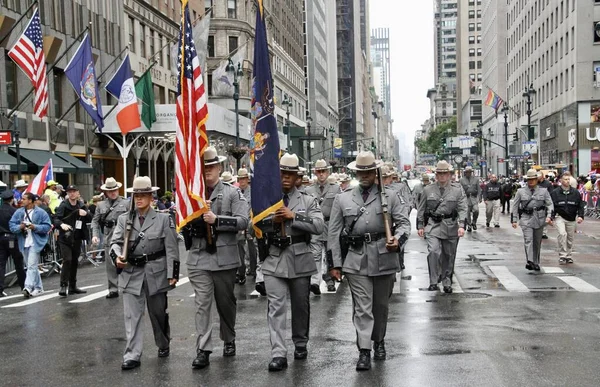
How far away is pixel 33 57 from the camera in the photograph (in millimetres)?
27094

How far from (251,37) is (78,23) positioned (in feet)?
112

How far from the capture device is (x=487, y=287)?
47.1 feet

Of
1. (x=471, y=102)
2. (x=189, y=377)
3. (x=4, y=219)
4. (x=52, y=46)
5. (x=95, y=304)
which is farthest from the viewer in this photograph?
(x=471, y=102)

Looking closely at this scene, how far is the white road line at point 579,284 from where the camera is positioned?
13688 millimetres

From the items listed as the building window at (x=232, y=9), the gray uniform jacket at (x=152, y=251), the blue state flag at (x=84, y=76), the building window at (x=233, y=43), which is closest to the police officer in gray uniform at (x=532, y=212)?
the gray uniform jacket at (x=152, y=251)

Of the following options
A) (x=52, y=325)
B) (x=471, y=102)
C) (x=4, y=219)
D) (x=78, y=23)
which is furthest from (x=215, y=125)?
(x=471, y=102)

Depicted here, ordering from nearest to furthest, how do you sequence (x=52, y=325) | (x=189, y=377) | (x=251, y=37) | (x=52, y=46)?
(x=189, y=377) < (x=52, y=325) < (x=52, y=46) < (x=251, y=37)

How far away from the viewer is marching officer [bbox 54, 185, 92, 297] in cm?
1489

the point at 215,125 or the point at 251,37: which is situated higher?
the point at 251,37

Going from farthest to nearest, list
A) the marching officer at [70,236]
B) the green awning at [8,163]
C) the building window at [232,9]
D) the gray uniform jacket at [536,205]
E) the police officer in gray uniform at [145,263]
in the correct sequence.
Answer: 1. the building window at [232,9]
2. the green awning at [8,163]
3. the gray uniform jacket at [536,205]
4. the marching officer at [70,236]
5. the police officer in gray uniform at [145,263]

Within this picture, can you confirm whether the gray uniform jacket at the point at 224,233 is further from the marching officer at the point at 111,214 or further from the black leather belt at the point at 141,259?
the marching officer at the point at 111,214

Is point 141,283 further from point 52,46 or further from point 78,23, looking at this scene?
point 78,23

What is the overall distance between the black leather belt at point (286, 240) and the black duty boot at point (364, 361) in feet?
4.30

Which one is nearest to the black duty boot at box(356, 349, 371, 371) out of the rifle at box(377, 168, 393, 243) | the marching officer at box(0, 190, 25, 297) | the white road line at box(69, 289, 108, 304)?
the rifle at box(377, 168, 393, 243)
